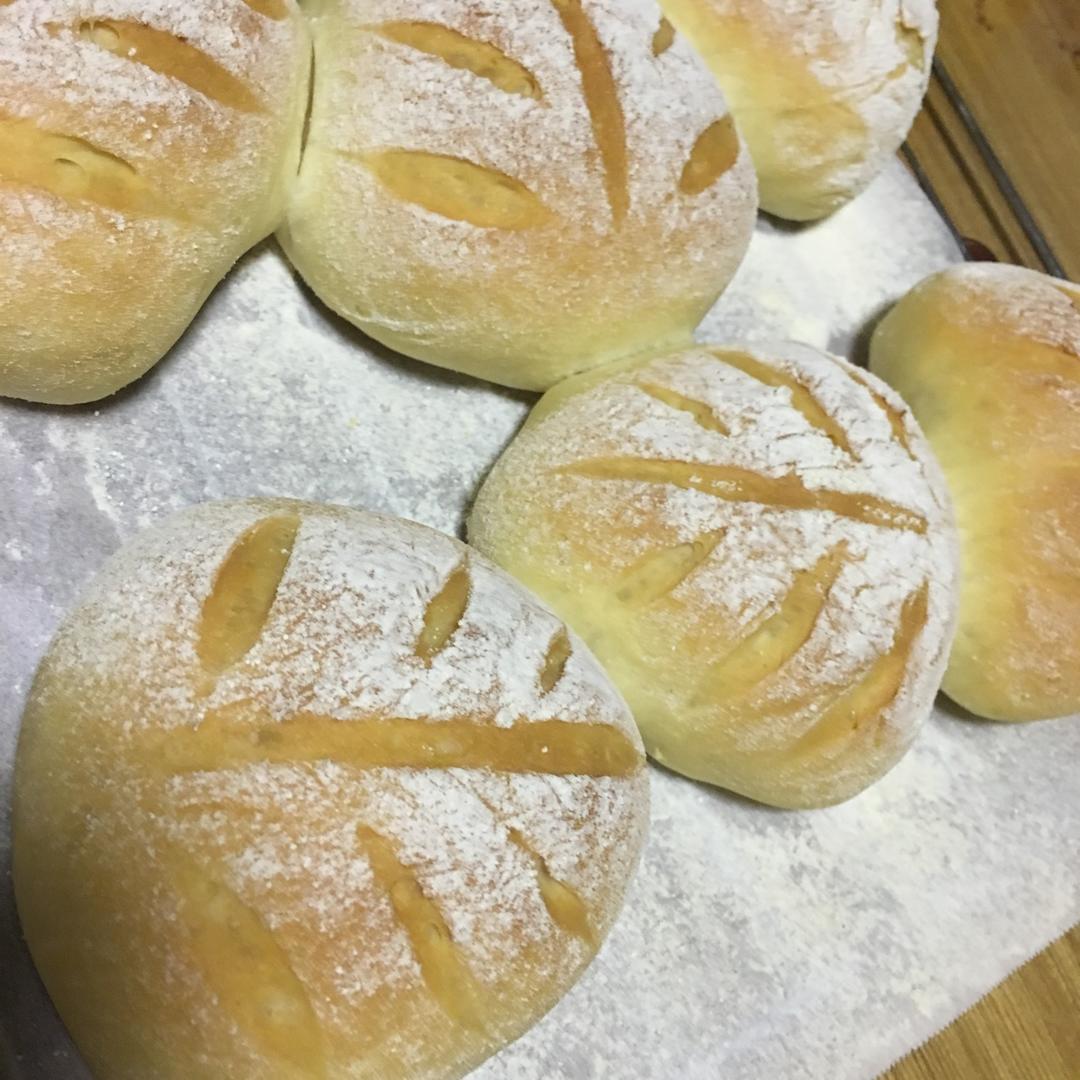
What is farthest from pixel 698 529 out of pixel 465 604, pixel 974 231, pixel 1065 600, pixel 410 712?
pixel 974 231

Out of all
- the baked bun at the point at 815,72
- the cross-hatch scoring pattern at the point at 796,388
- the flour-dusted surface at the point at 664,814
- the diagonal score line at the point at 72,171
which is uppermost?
the baked bun at the point at 815,72

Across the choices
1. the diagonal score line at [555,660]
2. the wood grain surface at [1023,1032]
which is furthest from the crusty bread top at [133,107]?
the wood grain surface at [1023,1032]

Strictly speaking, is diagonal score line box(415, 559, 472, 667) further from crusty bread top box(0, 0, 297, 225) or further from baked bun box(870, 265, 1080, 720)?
baked bun box(870, 265, 1080, 720)

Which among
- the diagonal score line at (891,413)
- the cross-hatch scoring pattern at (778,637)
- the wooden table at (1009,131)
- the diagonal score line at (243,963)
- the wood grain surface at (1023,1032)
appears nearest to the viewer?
the diagonal score line at (243,963)

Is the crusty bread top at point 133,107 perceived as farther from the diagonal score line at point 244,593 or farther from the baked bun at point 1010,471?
the baked bun at point 1010,471

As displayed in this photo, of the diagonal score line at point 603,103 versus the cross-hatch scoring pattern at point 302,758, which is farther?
the diagonal score line at point 603,103

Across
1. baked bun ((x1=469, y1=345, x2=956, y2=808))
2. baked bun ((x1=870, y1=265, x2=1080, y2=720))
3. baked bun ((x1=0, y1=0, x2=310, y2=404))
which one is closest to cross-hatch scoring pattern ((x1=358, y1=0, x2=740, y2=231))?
baked bun ((x1=0, y1=0, x2=310, y2=404))

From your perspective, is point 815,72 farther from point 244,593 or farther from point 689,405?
point 244,593
